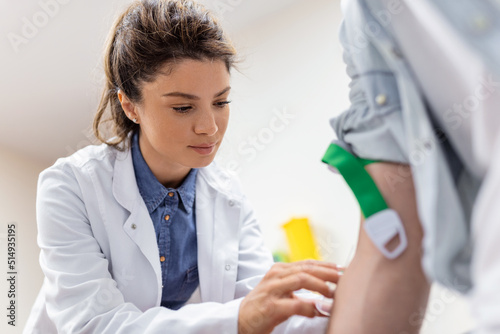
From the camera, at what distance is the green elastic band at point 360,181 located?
69cm

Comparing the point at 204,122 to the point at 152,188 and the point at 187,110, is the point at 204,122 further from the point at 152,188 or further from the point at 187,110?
the point at 152,188

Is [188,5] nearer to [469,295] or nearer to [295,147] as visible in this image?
[469,295]

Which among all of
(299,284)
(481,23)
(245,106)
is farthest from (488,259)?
(245,106)

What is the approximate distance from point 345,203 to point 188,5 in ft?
3.63

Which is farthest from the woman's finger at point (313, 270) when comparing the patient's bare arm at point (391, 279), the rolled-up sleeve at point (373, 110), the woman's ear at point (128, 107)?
the woman's ear at point (128, 107)

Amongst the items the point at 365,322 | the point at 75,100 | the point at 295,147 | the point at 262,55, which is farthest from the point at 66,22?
the point at 365,322

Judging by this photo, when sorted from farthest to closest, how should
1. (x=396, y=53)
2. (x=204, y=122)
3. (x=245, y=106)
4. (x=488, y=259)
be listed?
(x=245, y=106)
(x=204, y=122)
(x=396, y=53)
(x=488, y=259)

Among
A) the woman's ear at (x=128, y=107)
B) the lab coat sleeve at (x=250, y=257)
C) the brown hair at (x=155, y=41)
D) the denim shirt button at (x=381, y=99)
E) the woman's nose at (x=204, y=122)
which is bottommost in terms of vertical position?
the lab coat sleeve at (x=250, y=257)

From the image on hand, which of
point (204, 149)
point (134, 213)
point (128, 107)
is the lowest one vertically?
point (134, 213)

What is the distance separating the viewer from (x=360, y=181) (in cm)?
70

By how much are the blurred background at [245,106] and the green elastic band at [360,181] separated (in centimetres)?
131

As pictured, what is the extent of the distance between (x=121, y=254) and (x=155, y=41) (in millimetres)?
479

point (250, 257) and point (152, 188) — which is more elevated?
point (152, 188)

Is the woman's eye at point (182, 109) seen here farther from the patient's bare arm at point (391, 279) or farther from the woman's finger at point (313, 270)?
the patient's bare arm at point (391, 279)
